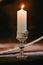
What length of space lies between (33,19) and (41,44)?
0.16 m

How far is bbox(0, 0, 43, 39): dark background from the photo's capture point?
3.69 feet

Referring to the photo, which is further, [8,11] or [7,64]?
[8,11]

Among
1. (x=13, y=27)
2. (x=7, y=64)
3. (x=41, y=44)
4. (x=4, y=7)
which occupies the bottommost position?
(x=7, y=64)

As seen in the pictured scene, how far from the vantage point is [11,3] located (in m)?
1.14

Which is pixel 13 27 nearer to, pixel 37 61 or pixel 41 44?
pixel 41 44

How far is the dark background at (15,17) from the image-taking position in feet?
3.69

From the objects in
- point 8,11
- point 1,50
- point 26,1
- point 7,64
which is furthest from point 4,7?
point 7,64

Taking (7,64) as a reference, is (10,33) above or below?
above

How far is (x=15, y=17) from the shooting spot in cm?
114

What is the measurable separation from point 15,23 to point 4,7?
0.38ft

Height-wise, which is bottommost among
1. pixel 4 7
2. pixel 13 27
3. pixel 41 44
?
pixel 41 44

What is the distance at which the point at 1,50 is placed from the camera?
3.68ft

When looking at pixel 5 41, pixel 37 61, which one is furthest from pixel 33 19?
pixel 37 61

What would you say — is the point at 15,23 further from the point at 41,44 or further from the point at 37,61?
the point at 37,61
